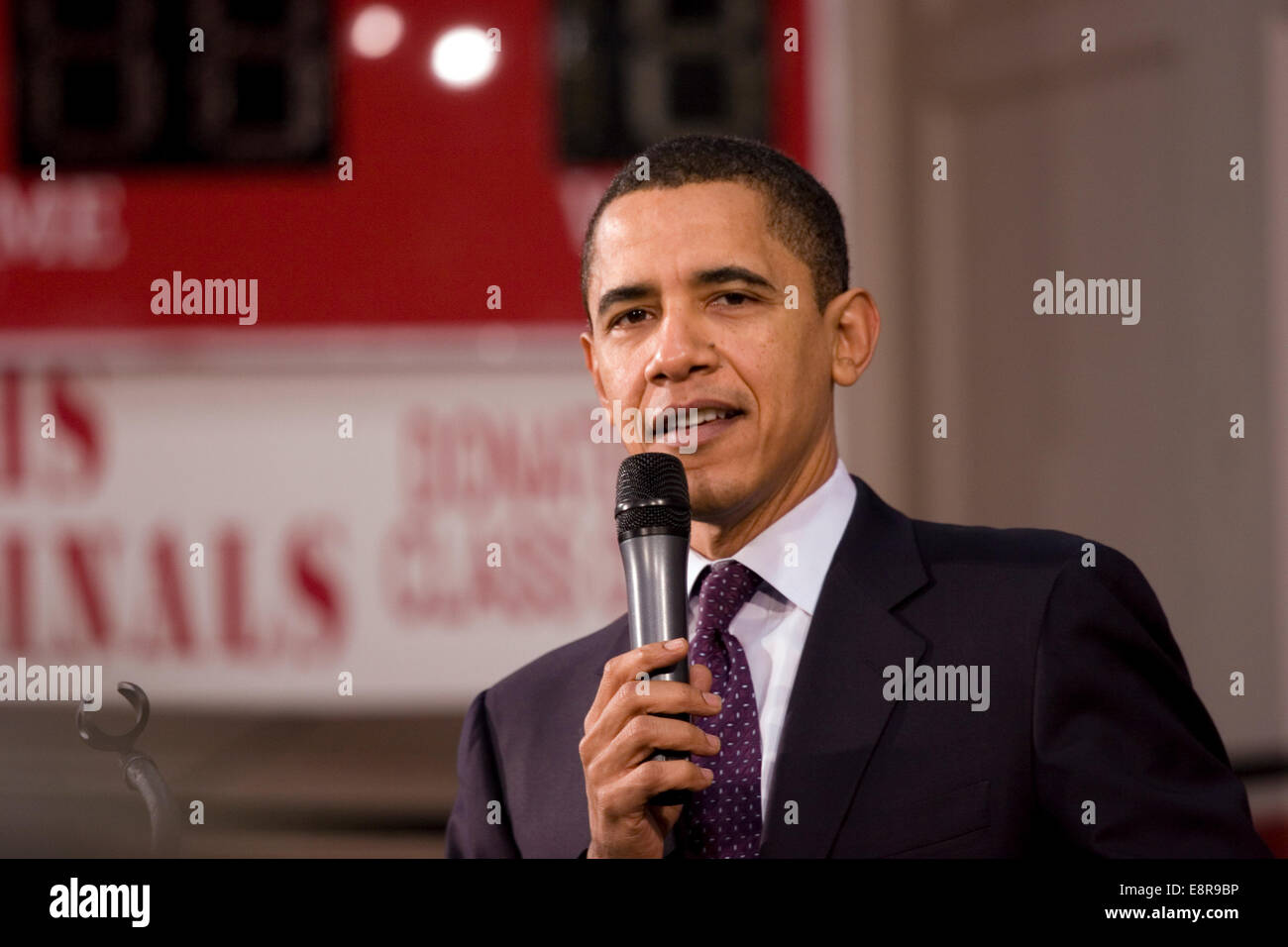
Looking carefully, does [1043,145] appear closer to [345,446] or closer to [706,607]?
[345,446]

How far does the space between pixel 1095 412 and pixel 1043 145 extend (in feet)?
1.87

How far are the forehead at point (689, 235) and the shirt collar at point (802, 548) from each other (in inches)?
7.2

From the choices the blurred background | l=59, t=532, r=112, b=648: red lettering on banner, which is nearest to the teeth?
the blurred background

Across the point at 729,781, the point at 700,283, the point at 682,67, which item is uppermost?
the point at 682,67

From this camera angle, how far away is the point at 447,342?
299 cm

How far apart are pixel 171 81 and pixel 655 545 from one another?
2.33 metres

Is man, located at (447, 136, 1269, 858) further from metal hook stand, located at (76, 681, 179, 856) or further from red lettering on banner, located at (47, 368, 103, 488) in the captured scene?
red lettering on banner, located at (47, 368, 103, 488)

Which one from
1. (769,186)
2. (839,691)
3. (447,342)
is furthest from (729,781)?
(447,342)

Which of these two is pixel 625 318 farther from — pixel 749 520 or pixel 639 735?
pixel 639 735

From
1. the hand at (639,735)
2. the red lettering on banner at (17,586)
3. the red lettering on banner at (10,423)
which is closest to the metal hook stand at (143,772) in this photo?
the hand at (639,735)

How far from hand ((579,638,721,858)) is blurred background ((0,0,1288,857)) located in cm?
202

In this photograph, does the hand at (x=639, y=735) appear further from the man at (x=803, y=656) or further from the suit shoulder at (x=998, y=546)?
the suit shoulder at (x=998, y=546)

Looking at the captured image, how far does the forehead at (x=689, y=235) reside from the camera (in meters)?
1.10
